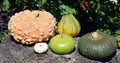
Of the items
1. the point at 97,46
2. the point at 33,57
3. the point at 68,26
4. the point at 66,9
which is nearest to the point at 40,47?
the point at 33,57

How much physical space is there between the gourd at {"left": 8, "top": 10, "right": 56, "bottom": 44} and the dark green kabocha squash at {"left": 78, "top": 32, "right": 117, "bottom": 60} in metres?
0.44

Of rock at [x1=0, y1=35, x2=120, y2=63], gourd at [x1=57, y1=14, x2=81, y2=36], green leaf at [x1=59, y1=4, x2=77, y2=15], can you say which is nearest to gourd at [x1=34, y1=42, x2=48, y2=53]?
rock at [x1=0, y1=35, x2=120, y2=63]

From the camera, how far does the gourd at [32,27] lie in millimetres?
3578

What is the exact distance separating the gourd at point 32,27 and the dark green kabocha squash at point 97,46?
0.44 m

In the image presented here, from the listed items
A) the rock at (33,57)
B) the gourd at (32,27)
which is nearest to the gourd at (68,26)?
the gourd at (32,27)

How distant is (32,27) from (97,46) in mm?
748

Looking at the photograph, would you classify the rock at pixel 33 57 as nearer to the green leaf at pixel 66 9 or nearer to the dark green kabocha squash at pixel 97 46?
the dark green kabocha squash at pixel 97 46

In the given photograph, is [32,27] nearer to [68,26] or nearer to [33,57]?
[33,57]

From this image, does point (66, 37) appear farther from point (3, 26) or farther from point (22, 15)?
point (3, 26)

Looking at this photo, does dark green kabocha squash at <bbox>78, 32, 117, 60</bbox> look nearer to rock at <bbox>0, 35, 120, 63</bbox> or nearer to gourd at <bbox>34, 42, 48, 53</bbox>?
rock at <bbox>0, 35, 120, 63</bbox>

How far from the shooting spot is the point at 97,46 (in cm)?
337

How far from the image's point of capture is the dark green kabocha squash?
3.37m

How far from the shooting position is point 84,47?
341 centimetres

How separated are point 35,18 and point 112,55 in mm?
946
